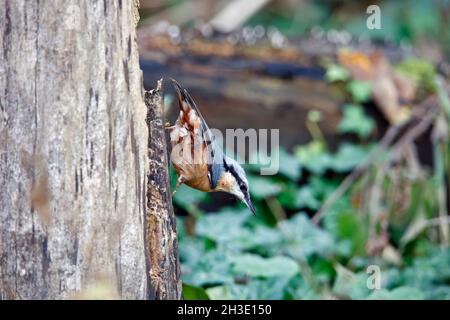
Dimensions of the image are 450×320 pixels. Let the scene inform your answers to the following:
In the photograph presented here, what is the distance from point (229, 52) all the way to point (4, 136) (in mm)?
2461

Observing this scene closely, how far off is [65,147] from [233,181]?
56 centimetres

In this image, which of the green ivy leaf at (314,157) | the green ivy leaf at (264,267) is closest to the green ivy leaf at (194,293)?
the green ivy leaf at (264,267)

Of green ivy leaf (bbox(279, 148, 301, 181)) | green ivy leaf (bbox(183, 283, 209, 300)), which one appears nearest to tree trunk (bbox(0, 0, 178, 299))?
green ivy leaf (bbox(183, 283, 209, 300))

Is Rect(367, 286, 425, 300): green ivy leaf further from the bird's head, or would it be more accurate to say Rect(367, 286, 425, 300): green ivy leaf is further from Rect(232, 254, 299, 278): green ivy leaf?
the bird's head

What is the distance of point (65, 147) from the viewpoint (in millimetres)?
1572

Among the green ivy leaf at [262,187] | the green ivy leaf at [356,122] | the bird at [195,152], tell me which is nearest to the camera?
the bird at [195,152]

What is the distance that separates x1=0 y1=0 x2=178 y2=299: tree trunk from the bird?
284 mm

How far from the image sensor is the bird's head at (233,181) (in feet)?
6.46

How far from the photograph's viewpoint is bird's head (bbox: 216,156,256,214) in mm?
1970

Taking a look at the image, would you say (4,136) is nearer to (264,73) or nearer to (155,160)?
(155,160)

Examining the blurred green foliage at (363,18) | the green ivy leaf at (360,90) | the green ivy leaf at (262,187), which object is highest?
the blurred green foliage at (363,18)

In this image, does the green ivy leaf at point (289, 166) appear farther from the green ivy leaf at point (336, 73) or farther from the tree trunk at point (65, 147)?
Result: the tree trunk at point (65, 147)

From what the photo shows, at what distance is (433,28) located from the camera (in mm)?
6523

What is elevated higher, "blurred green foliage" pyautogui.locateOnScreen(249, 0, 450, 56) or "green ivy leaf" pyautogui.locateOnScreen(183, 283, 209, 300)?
"blurred green foliage" pyautogui.locateOnScreen(249, 0, 450, 56)
